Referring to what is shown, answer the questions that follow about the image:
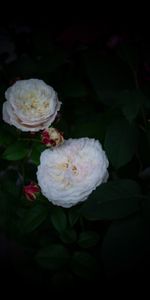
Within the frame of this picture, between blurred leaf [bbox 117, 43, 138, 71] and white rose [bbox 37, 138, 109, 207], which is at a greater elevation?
blurred leaf [bbox 117, 43, 138, 71]

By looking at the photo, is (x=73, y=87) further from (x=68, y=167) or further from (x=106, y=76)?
(x=68, y=167)

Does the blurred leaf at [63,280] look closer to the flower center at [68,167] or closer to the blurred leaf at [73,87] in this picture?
the flower center at [68,167]

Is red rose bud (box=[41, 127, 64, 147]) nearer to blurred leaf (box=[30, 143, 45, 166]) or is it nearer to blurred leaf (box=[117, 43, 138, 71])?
blurred leaf (box=[30, 143, 45, 166])

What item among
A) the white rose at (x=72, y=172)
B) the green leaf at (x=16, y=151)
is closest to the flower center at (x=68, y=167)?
the white rose at (x=72, y=172)

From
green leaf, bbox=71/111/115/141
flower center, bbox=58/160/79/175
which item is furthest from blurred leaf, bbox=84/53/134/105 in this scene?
flower center, bbox=58/160/79/175

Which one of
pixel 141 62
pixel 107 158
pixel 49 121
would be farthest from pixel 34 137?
pixel 141 62

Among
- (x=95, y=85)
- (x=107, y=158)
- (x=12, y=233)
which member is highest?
(x=95, y=85)

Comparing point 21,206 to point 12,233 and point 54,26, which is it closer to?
point 12,233

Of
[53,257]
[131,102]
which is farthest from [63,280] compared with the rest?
[131,102]
